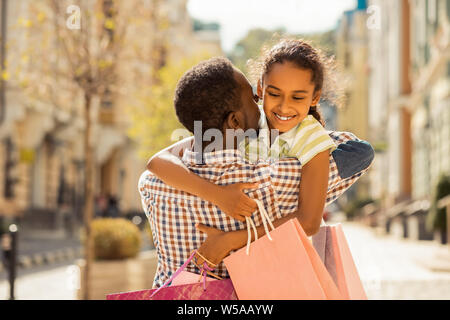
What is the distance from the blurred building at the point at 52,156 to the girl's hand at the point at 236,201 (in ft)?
34.2

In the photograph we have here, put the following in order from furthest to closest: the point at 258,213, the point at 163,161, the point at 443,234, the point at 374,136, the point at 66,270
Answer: the point at 374,136 → the point at 443,234 → the point at 66,270 → the point at 163,161 → the point at 258,213

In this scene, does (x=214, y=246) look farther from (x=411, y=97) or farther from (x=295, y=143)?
(x=411, y=97)

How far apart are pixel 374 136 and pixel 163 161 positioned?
5048cm

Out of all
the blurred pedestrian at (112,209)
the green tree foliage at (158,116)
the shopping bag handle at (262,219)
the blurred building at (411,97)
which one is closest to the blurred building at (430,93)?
the blurred building at (411,97)

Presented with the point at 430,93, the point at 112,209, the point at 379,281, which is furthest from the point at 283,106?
the point at 112,209

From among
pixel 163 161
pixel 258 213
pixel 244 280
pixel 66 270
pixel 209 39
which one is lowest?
pixel 66 270

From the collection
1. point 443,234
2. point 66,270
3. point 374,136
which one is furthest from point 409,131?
point 66,270

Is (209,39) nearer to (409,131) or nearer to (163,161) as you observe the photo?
(409,131)

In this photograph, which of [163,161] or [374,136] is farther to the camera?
[374,136]

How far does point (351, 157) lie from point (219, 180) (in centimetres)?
40

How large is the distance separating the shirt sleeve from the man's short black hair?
203 mm

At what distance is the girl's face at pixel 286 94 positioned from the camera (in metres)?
2.20

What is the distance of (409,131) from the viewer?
36.7 metres

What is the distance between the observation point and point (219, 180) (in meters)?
2.07
